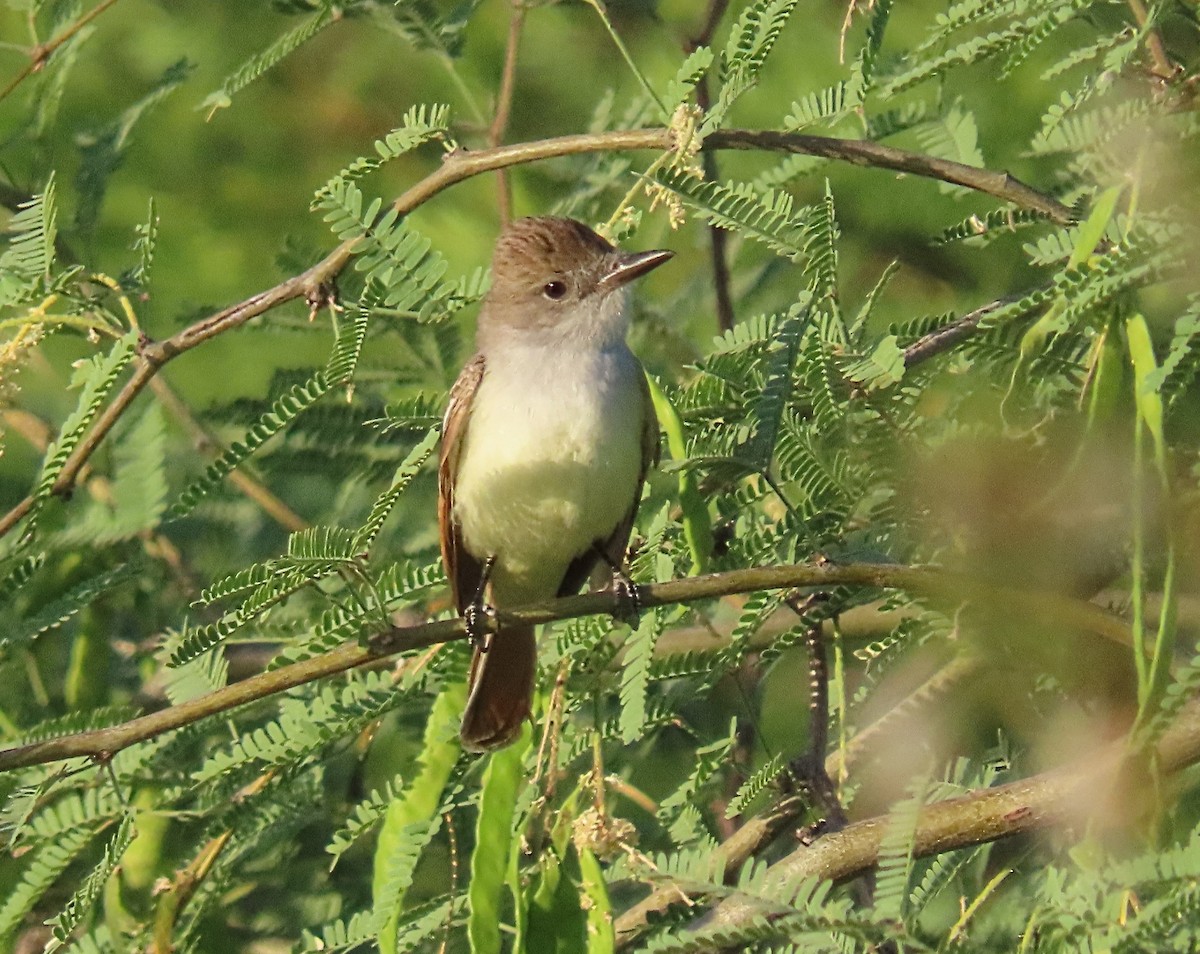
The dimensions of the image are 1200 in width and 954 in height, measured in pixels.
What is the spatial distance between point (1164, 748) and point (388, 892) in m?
1.17

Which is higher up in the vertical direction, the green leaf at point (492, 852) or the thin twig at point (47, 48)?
the thin twig at point (47, 48)

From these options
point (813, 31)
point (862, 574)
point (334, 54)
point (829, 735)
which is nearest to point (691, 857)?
Result: point (862, 574)

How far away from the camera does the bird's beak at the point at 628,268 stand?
3980 millimetres

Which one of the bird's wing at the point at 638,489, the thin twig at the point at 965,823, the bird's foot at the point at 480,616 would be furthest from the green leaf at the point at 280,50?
the thin twig at the point at 965,823

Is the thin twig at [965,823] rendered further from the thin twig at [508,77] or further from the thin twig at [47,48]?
the thin twig at [47,48]

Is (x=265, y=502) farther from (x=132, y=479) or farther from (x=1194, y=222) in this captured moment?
(x=1194, y=222)

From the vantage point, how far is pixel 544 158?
3254mm

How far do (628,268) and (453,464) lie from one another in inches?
21.9

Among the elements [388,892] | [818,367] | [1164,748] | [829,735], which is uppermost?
[818,367]

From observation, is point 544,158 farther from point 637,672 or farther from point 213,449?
point 213,449

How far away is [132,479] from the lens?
4.25m

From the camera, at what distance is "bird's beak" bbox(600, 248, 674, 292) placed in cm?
398

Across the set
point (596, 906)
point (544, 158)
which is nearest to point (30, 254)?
point (544, 158)

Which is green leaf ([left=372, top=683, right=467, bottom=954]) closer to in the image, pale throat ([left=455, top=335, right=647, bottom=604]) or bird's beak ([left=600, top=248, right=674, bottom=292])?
pale throat ([left=455, top=335, right=647, bottom=604])
